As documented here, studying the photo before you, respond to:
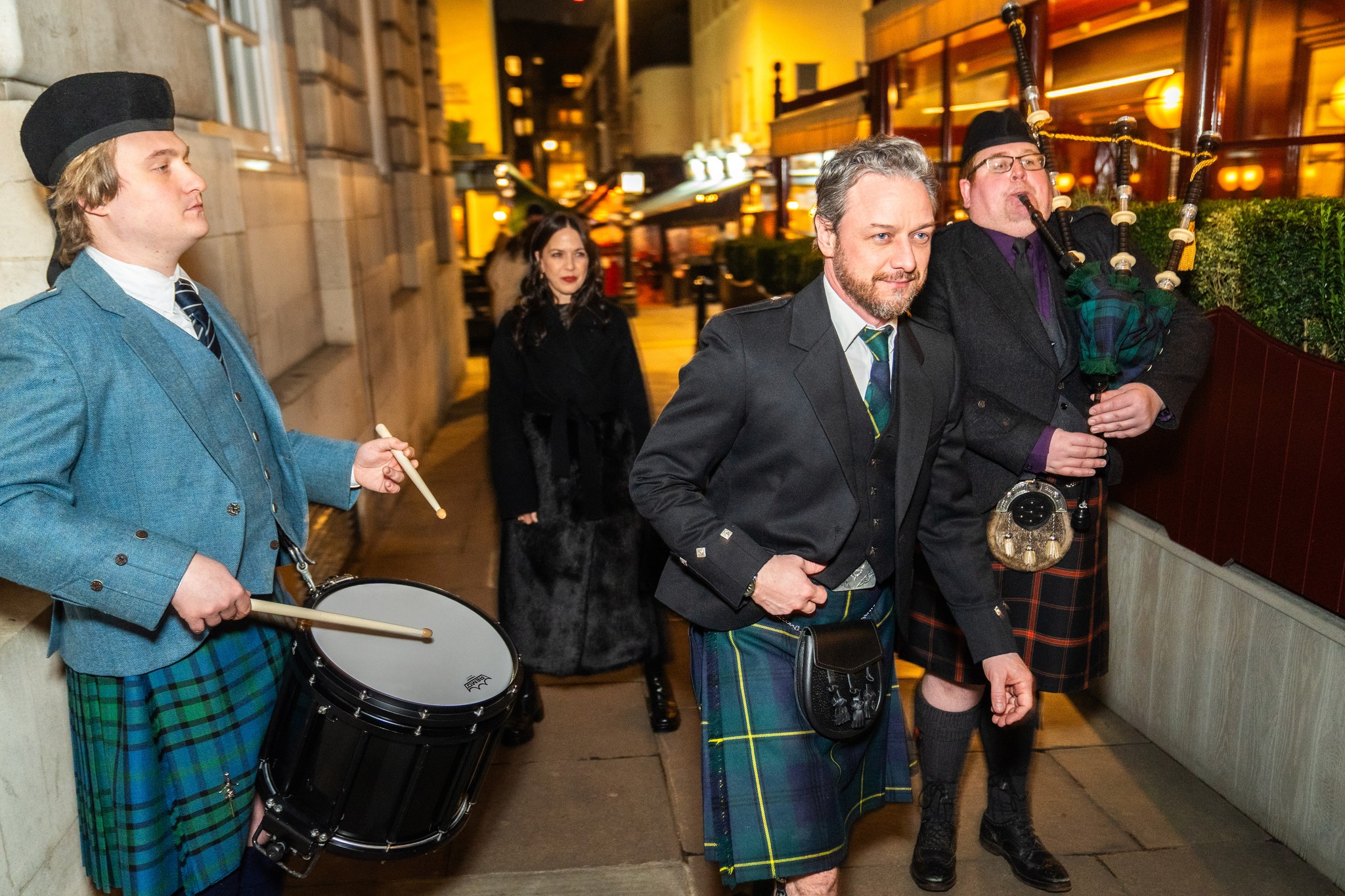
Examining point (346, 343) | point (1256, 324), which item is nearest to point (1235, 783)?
point (1256, 324)

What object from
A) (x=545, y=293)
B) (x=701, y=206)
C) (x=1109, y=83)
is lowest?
(x=545, y=293)

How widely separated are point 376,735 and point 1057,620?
6.57ft

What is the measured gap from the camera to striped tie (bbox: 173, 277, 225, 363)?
2197mm

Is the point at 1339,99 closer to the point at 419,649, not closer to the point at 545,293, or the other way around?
the point at 545,293

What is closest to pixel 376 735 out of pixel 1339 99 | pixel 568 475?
pixel 568 475

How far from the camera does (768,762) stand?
232 cm

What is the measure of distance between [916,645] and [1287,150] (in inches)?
135

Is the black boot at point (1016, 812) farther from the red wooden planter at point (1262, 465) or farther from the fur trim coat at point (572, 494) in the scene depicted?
the fur trim coat at point (572, 494)

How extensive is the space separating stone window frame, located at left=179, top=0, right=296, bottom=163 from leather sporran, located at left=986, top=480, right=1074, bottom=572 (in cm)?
385

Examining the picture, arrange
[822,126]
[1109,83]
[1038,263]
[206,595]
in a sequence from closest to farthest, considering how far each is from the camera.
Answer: [206,595]
[1038,263]
[1109,83]
[822,126]

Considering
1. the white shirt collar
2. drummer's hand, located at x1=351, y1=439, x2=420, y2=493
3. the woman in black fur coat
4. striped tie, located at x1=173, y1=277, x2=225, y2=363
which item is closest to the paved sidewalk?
the woman in black fur coat

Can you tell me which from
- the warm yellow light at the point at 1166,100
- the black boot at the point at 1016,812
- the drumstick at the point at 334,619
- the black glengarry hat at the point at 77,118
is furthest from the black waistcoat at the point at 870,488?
the warm yellow light at the point at 1166,100

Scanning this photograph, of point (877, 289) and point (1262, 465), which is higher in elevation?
point (877, 289)

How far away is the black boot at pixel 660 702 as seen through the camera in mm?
4245
